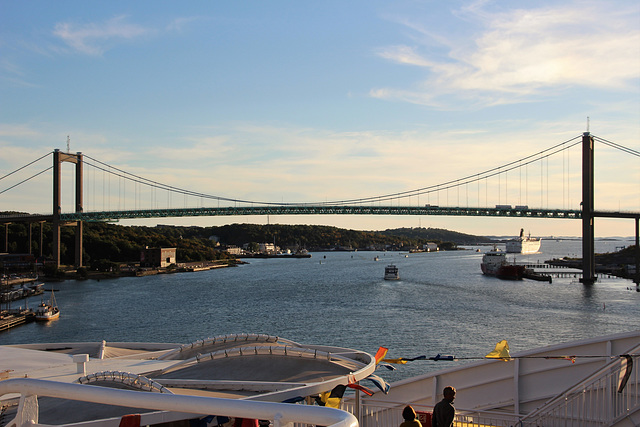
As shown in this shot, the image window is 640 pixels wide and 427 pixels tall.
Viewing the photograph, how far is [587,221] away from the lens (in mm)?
51312

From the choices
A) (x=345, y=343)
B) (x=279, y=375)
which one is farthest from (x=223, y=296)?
(x=279, y=375)

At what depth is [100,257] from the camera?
73.6 meters

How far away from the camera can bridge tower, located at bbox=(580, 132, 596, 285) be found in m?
50.6

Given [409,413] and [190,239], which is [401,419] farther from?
[190,239]

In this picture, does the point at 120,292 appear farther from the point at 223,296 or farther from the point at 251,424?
the point at 251,424

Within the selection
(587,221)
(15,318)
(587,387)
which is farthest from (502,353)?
(587,221)

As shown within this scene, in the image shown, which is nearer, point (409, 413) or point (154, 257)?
point (409, 413)

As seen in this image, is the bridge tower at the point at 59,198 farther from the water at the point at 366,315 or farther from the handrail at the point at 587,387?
the handrail at the point at 587,387

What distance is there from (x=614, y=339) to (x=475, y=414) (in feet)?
6.29

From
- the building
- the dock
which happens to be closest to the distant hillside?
the building

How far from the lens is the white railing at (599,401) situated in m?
5.76

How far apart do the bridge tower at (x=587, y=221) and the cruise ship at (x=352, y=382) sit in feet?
154

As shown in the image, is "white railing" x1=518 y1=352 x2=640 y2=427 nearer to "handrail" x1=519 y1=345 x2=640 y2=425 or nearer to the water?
"handrail" x1=519 y1=345 x2=640 y2=425

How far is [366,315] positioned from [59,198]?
153 feet
